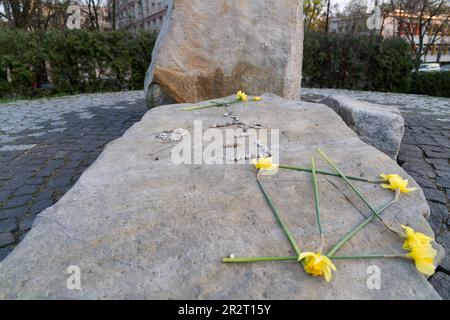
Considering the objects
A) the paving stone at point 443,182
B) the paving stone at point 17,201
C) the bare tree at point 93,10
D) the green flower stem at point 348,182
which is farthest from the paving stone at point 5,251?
the bare tree at point 93,10

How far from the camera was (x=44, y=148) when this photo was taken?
382cm

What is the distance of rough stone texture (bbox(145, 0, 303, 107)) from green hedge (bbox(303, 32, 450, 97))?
20.8 ft

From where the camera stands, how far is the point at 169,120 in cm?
271

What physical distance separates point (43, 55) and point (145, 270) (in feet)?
30.6

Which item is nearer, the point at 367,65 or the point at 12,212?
the point at 12,212

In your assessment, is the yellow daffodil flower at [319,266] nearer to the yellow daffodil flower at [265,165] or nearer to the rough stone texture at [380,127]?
the yellow daffodil flower at [265,165]

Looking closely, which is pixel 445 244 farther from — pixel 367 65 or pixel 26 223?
pixel 367 65

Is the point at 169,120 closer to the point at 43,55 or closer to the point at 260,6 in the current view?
the point at 260,6

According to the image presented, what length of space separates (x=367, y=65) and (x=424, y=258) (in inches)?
394

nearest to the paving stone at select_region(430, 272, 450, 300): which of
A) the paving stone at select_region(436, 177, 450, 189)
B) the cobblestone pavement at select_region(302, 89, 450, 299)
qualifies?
the cobblestone pavement at select_region(302, 89, 450, 299)

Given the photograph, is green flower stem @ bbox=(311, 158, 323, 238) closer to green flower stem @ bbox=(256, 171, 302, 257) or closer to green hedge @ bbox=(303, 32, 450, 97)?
green flower stem @ bbox=(256, 171, 302, 257)

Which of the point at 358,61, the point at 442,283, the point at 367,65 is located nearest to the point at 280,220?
the point at 442,283
